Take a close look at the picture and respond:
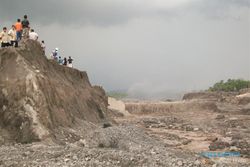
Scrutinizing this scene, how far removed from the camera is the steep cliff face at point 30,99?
2139 centimetres

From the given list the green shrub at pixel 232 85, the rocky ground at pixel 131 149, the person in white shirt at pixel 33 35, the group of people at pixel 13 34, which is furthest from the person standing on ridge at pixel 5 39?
the green shrub at pixel 232 85

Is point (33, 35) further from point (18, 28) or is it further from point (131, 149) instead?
point (131, 149)

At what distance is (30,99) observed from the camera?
22.3 metres

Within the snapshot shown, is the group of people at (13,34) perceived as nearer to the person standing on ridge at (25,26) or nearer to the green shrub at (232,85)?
the person standing on ridge at (25,26)

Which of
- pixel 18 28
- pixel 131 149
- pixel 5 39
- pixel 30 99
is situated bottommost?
pixel 131 149

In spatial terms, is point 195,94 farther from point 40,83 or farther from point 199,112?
point 40,83

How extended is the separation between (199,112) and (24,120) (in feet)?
167

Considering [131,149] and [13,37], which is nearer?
[131,149]

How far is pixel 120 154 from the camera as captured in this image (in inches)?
692

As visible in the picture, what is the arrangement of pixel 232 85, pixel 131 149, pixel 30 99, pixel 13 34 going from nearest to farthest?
pixel 131 149
pixel 30 99
pixel 13 34
pixel 232 85

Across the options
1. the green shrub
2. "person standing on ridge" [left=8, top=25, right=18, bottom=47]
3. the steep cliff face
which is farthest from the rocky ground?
the green shrub

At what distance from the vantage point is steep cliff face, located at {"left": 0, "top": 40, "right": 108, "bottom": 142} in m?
21.4

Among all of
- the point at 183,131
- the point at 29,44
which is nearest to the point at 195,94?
the point at 183,131

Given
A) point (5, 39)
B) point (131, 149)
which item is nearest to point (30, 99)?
point (131, 149)
